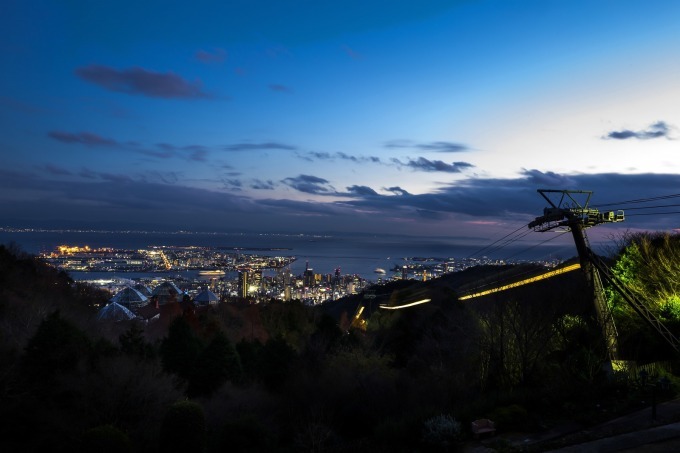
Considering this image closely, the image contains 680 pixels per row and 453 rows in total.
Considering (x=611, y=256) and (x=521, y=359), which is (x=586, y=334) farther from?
(x=611, y=256)

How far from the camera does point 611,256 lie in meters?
27.1

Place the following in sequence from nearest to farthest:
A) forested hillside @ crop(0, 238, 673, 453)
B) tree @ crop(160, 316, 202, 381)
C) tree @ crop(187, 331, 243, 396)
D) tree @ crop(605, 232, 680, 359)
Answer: forested hillside @ crop(0, 238, 673, 453) → tree @ crop(605, 232, 680, 359) → tree @ crop(187, 331, 243, 396) → tree @ crop(160, 316, 202, 381)

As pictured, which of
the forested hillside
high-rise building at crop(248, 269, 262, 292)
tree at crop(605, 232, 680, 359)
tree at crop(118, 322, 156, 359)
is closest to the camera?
the forested hillside

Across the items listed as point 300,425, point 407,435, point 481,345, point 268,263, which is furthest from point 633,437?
point 268,263

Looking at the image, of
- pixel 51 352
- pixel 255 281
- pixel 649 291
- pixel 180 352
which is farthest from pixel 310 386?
pixel 255 281

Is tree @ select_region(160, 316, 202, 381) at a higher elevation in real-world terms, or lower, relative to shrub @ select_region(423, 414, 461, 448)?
lower

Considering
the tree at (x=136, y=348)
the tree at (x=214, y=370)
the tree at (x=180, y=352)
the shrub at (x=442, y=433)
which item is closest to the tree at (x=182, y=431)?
the shrub at (x=442, y=433)

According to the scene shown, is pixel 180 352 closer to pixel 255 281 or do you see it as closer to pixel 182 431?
pixel 182 431

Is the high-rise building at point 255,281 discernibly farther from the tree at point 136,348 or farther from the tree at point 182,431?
the tree at point 182,431

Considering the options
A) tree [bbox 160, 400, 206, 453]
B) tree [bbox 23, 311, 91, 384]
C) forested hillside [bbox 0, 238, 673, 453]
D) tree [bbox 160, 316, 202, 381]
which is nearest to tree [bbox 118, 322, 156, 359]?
forested hillside [bbox 0, 238, 673, 453]

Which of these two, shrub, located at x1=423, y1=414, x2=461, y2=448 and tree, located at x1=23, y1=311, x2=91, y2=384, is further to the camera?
tree, located at x1=23, y1=311, x2=91, y2=384

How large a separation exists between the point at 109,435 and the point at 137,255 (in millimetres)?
138657

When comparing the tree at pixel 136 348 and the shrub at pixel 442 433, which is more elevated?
the shrub at pixel 442 433

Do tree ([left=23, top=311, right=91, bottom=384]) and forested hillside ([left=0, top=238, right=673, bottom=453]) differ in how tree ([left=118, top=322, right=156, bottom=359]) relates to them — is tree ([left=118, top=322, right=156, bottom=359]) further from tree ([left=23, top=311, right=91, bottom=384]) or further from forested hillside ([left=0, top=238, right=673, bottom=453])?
tree ([left=23, top=311, right=91, bottom=384])
